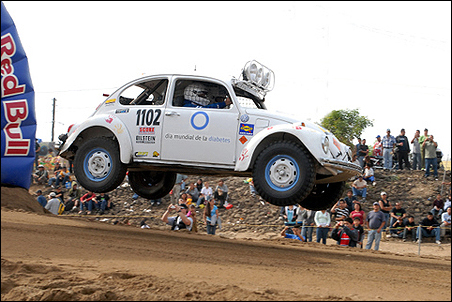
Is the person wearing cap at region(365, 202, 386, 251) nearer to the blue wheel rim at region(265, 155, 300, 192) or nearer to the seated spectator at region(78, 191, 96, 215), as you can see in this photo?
the blue wheel rim at region(265, 155, 300, 192)

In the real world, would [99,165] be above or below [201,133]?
below

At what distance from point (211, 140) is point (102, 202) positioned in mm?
11835

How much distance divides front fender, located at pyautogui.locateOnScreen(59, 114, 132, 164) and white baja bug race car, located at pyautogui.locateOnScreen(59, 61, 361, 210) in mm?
18

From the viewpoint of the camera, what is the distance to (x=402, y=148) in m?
21.0

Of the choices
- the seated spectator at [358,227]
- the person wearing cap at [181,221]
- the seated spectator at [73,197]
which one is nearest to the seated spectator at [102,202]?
the seated spectator at [73,197]

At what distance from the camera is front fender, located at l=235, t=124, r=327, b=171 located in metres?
8.00

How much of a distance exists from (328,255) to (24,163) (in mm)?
5404

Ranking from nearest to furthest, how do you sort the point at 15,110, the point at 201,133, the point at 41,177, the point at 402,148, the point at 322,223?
1. the point at 15,110
2. the point at 201,133
3. the point at 322,223
4. the point at 402,148
5. the point at 41,177

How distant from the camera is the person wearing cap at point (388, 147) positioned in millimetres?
20094

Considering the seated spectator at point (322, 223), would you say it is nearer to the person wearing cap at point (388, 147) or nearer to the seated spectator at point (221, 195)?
the seated spectator at point (221, 195)

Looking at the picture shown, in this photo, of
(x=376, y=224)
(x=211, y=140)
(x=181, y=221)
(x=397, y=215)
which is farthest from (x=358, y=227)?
(x=211, y=140)

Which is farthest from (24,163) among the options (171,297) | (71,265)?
(171,297)

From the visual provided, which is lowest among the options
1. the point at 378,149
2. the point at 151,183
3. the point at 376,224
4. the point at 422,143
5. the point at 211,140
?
the point at 376,224

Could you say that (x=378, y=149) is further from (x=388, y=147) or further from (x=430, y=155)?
(x=430, y=155)
